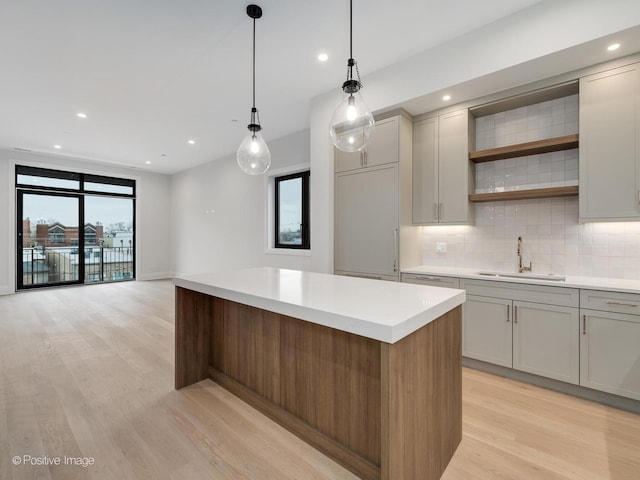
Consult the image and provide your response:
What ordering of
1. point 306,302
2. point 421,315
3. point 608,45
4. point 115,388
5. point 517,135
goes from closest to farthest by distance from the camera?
point 421,315 → point 306,302 → point 608,45 → point 115,388 → point 517,135

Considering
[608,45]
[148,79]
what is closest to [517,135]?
[608,45]

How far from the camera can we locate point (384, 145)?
10.8 ft

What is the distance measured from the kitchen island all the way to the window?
2.80 meters

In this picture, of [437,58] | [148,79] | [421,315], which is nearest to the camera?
[421,315]

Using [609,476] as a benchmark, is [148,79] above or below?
above

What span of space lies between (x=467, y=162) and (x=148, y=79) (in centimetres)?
360

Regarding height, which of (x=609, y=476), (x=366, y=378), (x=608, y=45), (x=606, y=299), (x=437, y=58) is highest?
(x=437, y=58)

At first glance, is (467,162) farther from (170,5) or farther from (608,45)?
(170,5)

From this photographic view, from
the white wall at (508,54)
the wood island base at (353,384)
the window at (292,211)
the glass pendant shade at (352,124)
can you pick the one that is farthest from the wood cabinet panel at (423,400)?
the window at (292,211)

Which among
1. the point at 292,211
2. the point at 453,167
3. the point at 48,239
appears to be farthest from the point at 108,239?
the point at 453,167

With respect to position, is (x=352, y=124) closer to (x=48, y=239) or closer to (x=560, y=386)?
(x=560, y=386)

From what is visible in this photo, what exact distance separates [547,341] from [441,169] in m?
1.83

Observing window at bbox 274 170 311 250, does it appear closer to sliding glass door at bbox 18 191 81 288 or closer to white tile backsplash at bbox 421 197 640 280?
white tile backsplash at bbox 421 197 640 280

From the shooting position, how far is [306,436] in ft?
6.10
